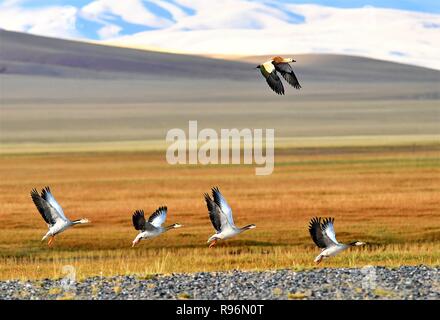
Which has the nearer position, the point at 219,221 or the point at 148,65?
the point at 219,221

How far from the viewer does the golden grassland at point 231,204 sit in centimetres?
1791

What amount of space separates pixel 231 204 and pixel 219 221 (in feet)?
63.2

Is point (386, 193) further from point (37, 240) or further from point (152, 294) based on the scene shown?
point (152, 294)

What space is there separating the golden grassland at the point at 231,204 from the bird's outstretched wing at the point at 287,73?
2.28 m

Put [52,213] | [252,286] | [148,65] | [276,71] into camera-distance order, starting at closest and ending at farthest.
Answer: [252,286], [52,213], [276,71], [148,65]

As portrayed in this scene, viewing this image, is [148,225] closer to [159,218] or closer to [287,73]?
[159,218]

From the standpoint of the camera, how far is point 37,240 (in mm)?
23219

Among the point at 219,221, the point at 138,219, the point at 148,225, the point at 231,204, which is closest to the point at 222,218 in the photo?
the point at 219,221

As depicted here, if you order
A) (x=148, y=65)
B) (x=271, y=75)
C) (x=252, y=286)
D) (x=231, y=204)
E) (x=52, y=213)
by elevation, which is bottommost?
(x=231, y=204)

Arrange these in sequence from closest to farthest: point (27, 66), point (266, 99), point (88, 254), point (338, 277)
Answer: point (338, 277) < point (88, 254) < point (266, 99) < point (27, 66)

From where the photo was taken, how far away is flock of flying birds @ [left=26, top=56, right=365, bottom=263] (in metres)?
12.4

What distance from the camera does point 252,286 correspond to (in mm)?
11797

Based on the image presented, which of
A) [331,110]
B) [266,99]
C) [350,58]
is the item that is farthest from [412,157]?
[350,58]
